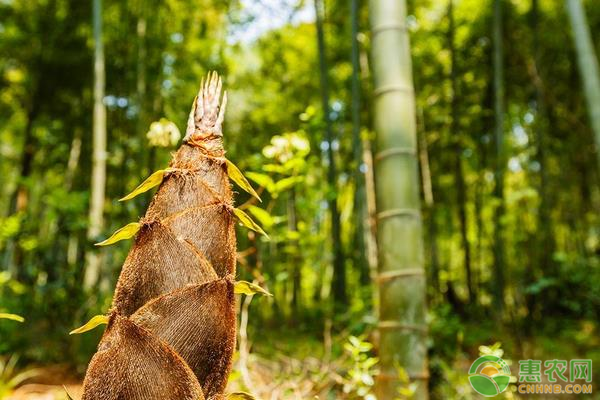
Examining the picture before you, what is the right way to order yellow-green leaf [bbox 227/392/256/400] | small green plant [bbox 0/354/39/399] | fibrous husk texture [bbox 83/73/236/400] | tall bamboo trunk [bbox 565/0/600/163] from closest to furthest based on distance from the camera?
1. fibrous husk texture [bbox 83/73/236/400]
2. yellow-green leaf [bbox 227/392/256/400]
3. small green plant [bbox 0/354/39/399]
4. tall bamboo trunk [bbox 565/0/600/163]

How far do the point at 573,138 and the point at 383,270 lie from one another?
10432 millimetres

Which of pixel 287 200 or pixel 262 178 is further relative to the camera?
pixel 287 200

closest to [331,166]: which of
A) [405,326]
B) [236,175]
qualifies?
[405,326]

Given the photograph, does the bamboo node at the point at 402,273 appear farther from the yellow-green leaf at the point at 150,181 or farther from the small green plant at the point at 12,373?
the small green plant at the point at 12,373

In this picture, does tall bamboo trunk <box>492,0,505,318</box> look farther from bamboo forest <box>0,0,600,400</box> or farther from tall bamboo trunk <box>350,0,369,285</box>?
tall bamboo trunk <box>350,0,369,285</box>

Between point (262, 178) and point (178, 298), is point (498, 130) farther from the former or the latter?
point (178, 298)

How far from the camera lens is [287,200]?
623cm

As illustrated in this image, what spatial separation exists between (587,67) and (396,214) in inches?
A: 113

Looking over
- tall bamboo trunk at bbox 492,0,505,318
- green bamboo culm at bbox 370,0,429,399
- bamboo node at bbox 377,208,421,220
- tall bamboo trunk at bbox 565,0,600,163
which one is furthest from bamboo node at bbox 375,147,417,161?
tall bamboo trunk at bbox 492,0,505,318

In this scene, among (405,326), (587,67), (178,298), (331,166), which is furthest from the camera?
(331,166)

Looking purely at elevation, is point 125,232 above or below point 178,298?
above

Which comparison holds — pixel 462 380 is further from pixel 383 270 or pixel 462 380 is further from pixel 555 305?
pixel 555 305

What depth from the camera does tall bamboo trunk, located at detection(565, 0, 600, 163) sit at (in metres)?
3.55

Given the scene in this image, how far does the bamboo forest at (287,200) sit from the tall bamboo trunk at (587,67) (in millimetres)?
16
